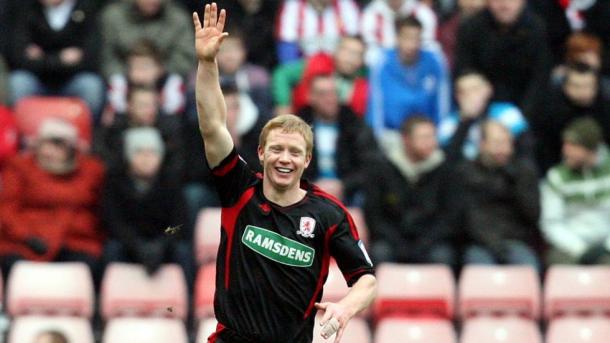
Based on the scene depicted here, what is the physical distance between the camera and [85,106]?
11328 mm

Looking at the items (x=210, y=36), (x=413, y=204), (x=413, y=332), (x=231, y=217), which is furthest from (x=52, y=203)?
(x=210, y=36)

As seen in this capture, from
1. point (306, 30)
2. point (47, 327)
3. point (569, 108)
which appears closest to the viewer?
point (47, 327)

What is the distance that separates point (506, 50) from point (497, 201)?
5.97 feet

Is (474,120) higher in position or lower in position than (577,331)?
higher

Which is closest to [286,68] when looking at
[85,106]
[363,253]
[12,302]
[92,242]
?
[85,106]

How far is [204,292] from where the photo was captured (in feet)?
32.8

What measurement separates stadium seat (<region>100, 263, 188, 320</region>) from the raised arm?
13.2ft

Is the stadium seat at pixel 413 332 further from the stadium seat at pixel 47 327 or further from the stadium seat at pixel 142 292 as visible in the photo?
the stadium seat at pixel 47 327

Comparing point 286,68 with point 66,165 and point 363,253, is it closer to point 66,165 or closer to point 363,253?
point 66,165

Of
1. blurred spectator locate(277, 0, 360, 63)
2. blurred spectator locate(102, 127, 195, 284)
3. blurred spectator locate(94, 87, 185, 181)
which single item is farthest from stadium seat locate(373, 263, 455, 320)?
blurred spectator locate(277, 0, 360, 63)

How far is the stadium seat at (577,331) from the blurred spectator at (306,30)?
11.4 feet

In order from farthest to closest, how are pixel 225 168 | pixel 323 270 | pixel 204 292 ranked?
pixel 204 292, pixel 323 270, pixel 225 168

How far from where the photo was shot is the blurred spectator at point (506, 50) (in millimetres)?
11797

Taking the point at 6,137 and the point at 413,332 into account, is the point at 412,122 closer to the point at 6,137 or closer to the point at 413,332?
the point at 413,332
